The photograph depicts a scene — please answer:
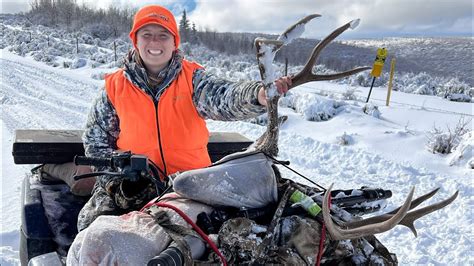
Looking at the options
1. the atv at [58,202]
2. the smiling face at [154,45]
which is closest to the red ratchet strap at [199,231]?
the atv at [58,202]

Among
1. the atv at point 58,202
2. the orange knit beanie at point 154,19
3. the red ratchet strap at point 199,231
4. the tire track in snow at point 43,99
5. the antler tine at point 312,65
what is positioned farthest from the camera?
the tire track in snow at point 43,99

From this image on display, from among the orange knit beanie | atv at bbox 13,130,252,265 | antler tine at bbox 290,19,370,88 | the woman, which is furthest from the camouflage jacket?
antler tine at bbox 290,19,370,88

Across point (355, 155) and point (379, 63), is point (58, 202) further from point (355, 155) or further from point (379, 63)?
point (379, 63)

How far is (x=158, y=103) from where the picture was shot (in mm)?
3070

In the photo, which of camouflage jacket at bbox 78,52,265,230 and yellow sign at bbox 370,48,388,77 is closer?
camouflage jacket at bbox 78,52,265,230

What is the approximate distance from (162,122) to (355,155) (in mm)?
3812

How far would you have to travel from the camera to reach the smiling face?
3.06 metres

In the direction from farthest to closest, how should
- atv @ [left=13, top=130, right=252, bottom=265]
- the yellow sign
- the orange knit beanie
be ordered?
the yellow sign → the orange knit beanie → atv @ [left=13, top=130, right=252, bottom=265]

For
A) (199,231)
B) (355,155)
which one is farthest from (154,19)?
(355,155)

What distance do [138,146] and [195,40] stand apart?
45.9 m

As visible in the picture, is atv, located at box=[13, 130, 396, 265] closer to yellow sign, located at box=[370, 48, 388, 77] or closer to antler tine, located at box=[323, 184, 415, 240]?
antler tine, located at box=[323, 184, 415, 240]

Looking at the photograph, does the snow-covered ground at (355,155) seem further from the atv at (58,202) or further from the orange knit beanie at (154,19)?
the orange knit beanie at (154,19)

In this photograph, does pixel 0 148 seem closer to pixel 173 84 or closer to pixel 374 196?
pixel 173 84

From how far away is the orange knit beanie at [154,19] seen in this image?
9.93ft
